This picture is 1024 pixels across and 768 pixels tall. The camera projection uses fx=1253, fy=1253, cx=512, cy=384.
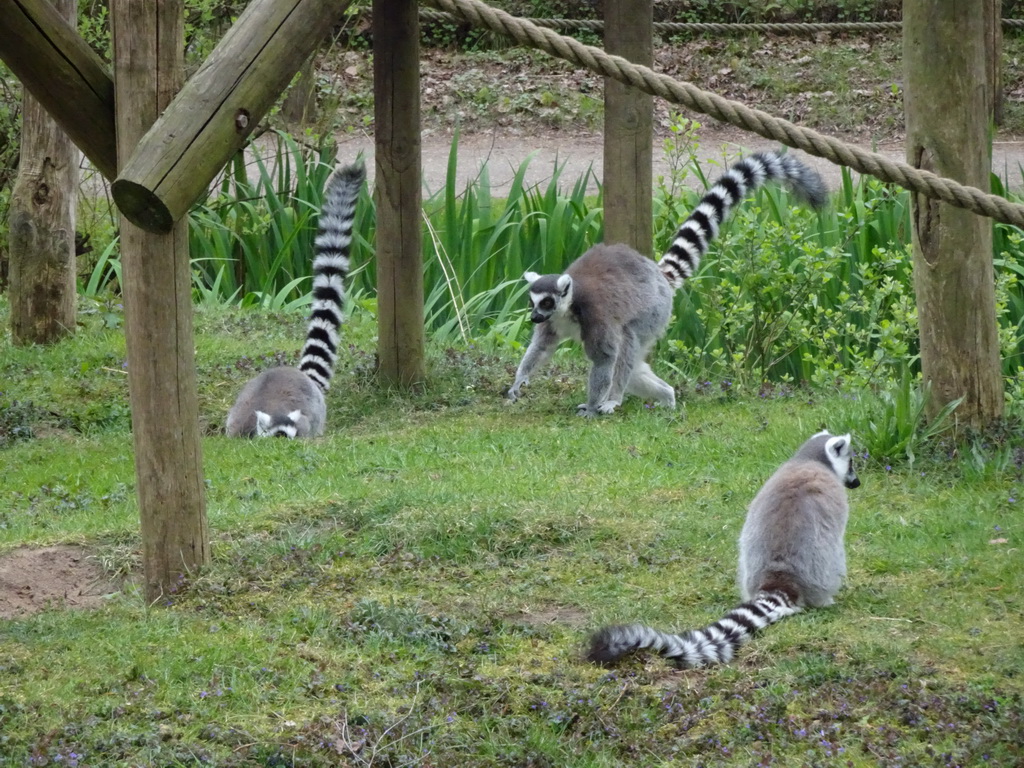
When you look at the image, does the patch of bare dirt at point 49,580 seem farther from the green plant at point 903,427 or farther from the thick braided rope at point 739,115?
the green plant at point 903,427

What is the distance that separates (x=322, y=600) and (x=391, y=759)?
1.05 metres

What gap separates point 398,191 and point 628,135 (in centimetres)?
128

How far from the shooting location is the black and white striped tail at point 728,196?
7.09 meters

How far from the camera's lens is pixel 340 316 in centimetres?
708

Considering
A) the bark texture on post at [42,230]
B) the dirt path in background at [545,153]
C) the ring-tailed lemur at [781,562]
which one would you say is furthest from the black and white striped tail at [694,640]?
the dirt path in background at [545,153]

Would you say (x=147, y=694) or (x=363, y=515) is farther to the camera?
(x=363, y=515)

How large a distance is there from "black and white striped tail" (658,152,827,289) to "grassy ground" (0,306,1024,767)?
123 centimetres

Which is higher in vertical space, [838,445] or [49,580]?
[838,445]

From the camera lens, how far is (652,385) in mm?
6934

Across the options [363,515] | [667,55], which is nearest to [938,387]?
[363,515]

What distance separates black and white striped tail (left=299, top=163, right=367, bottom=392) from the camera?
6.98m

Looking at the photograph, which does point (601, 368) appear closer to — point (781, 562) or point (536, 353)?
point (536, 353)

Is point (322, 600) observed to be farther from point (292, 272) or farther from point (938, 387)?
point (292, 272)

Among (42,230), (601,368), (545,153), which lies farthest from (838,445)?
(545,153)
